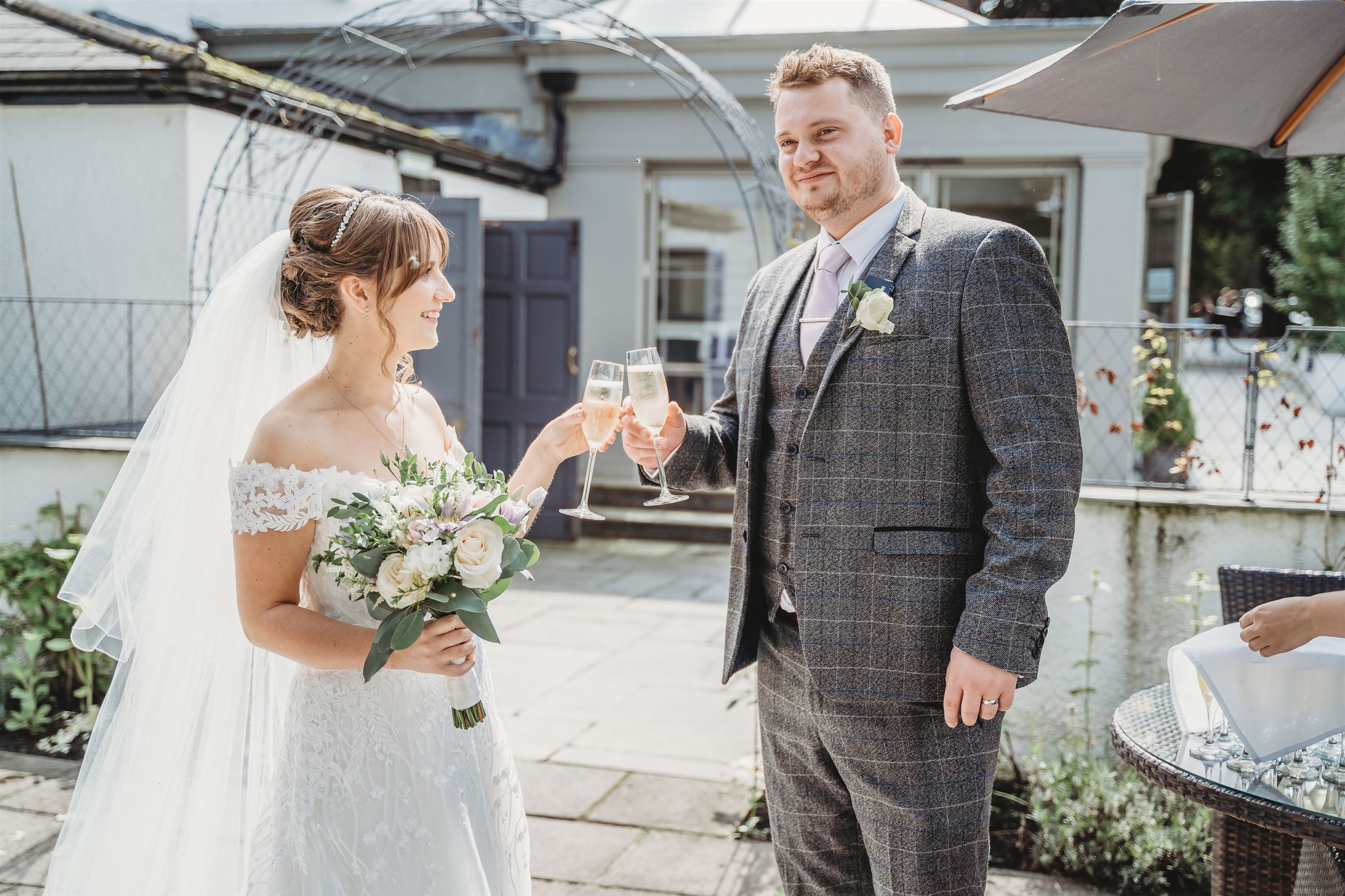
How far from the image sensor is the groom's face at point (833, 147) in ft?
7.00

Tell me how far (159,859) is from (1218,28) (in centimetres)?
299

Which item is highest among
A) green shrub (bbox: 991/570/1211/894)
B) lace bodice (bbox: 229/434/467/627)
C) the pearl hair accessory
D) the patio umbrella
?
Result: the patio umbrella

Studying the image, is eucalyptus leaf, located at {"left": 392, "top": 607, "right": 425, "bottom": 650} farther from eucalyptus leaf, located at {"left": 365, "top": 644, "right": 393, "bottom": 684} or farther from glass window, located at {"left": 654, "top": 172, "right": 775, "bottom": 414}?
glass window, located at {"left": 654, "top": 172, "right": 775, "bottom": 414}

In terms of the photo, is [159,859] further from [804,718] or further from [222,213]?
[222,213]

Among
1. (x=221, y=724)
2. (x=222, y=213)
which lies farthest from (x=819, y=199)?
(x=222, y=213)

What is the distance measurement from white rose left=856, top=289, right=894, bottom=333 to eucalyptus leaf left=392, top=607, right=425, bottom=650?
95 centimetres

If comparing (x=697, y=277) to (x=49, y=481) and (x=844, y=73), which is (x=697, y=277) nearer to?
(x=49, y=481)

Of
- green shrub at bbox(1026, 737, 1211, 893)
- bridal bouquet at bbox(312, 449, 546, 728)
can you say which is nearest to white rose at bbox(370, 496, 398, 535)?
bridal bouquet at bbox(312, 449, 546, 728)

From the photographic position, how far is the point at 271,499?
77.7 inches

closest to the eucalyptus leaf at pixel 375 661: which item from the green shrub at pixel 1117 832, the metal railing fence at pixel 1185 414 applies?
the green shrub at pixel 1117 832

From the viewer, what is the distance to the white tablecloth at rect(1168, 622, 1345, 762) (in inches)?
78.5

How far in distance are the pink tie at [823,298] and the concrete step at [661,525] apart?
6635mm

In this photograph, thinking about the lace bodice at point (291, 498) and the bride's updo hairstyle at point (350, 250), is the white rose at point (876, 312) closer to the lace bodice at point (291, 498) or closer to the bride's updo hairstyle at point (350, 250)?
the bride's updo hairstyle at point (350, 250)

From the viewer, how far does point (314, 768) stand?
2057mm
